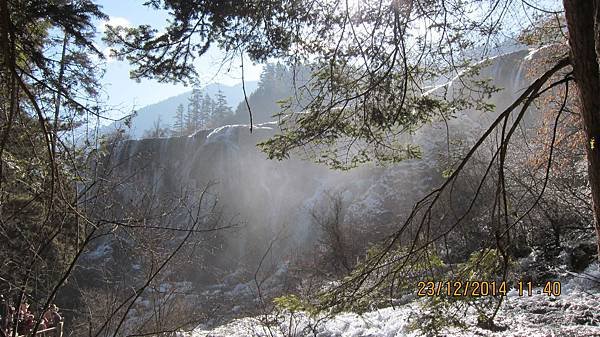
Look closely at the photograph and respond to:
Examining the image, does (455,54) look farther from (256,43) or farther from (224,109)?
(224,109)

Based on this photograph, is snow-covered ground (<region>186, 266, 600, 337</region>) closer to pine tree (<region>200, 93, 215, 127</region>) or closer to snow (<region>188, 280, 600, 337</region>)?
snow (<region>188, 280, 600, 337</region>)

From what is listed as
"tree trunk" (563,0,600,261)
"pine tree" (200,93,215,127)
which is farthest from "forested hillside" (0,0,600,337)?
"pine tree" (200,93,215,127)

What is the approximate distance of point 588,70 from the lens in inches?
93.0

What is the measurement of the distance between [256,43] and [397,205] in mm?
20745

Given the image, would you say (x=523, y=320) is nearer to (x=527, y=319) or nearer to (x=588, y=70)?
(x=527, y=319)

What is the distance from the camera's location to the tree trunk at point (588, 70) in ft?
7.70

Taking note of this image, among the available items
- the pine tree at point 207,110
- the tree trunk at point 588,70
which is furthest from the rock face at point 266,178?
the pine tree at point 207,110

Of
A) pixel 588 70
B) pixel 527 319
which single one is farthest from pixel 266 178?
pixel 588 70

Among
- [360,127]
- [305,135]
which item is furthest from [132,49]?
[360,127]

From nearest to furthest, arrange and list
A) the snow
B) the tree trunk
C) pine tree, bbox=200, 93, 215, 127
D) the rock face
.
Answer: the tree trunk → the snow → the rock face → pine tree, bbox=200, 93, 215, 127

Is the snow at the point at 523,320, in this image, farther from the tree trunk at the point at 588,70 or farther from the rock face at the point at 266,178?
the rock face at the point at 266,178

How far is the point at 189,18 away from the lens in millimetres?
3117

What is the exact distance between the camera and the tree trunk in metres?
2.35

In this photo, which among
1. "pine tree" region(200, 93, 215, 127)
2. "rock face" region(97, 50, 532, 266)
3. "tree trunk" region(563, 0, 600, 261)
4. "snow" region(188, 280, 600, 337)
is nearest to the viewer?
"tree trunk" region(563, 0, 600, 261)
